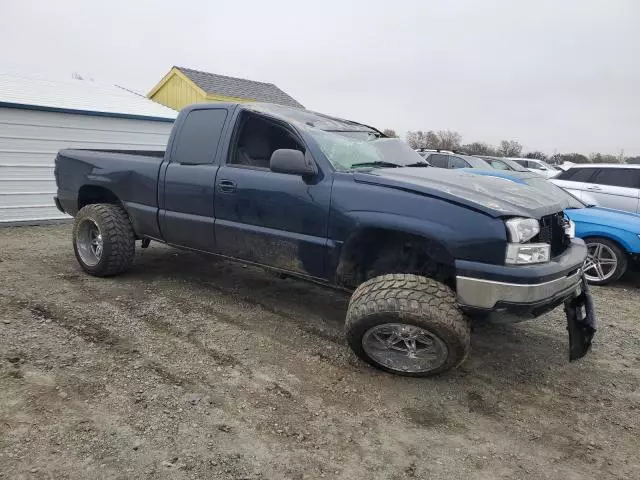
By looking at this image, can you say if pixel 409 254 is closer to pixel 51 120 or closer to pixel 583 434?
pixel 583 434

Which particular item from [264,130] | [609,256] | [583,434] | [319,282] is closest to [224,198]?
[264,130]

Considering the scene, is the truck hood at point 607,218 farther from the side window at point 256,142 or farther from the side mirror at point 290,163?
the side mirror at point 290,163

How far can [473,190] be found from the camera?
133 inches

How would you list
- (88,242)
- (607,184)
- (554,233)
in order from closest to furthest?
(554,233)
(88,242)
(607,184)

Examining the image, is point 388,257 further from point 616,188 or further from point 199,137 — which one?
point 616,188

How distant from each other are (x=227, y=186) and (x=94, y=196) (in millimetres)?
2244

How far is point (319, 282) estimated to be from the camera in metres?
3.93

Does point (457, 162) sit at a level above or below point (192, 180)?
below

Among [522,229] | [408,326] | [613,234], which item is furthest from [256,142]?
[613,234]

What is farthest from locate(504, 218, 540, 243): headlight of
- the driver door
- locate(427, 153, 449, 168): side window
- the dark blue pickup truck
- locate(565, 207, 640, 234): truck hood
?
locate(427, 153, 449, 168): side window

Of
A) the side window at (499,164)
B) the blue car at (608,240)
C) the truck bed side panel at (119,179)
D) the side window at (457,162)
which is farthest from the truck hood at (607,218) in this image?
the side window at (499,164)

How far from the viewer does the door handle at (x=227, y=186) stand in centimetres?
426

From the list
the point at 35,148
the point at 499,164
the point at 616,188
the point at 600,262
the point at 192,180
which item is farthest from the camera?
the point at 499,164

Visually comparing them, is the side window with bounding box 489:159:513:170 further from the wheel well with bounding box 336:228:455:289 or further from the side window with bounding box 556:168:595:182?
the wheel well with bounding box 336:228:455:289
